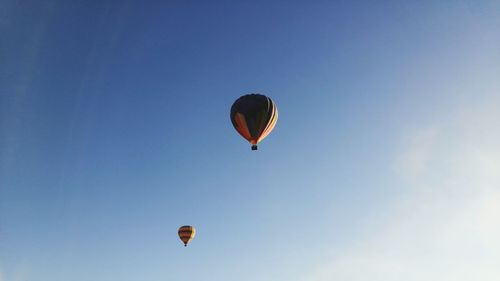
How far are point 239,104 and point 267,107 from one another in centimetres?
232

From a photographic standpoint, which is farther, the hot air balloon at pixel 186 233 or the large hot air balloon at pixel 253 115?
the hot air balloon at pixel 186 233

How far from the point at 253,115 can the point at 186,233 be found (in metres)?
26.2

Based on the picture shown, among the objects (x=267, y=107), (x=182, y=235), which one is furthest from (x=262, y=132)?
(x=182, y=235)

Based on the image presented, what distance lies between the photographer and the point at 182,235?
5391 centimetres

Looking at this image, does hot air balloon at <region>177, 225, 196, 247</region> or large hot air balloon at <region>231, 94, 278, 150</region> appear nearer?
large hot air balloon at <region>231, 94, 278, 150</region>

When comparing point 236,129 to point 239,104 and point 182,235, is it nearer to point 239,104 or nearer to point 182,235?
point 239,104

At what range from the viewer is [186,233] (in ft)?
177

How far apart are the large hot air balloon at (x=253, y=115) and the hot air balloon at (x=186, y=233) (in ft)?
80.0

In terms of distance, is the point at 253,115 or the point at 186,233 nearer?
the point at 253,115

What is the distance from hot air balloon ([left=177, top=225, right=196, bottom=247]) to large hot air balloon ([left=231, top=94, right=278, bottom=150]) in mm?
24390

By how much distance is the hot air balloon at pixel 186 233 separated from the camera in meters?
53.6

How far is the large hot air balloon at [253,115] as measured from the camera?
33.7m

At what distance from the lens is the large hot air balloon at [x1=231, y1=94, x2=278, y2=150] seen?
3366 cm

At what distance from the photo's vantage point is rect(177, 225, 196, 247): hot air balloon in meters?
53.6
